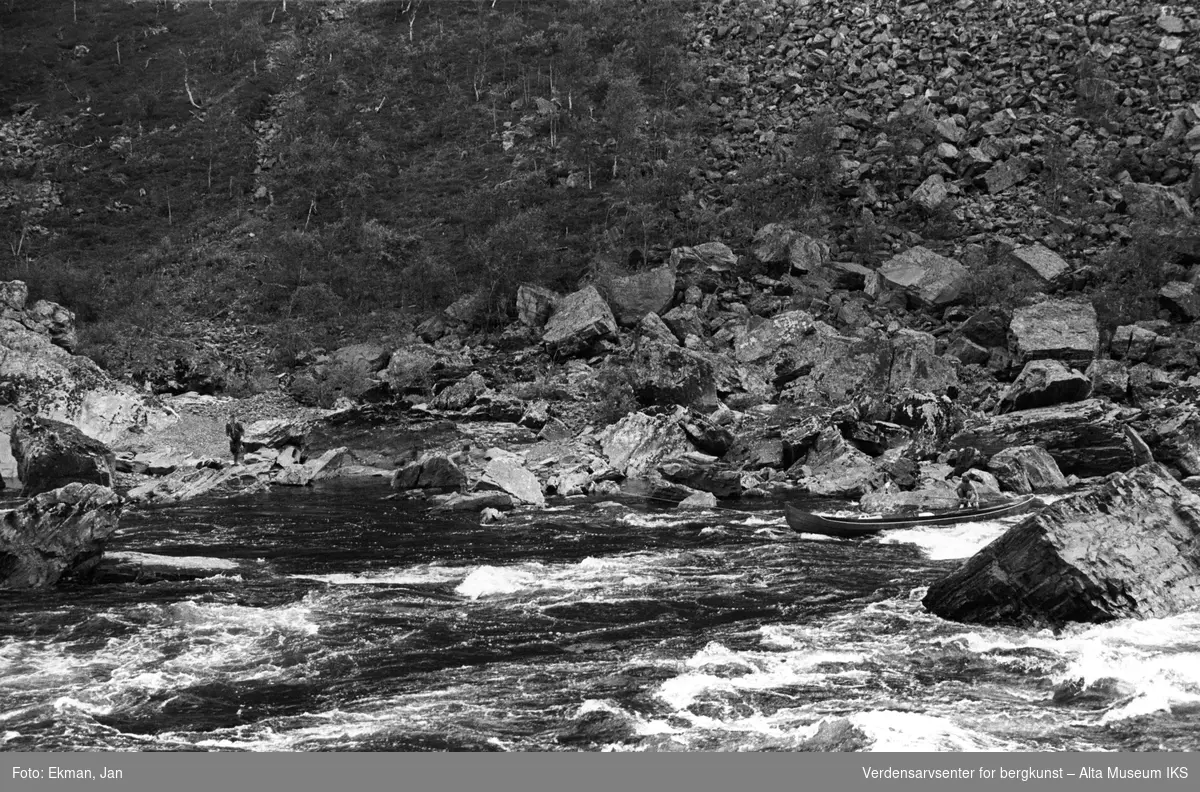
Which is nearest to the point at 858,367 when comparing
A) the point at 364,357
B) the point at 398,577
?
the point at 364,357

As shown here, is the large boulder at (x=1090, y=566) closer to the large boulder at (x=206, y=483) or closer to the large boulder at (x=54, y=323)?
the large boulder at (x=206, y=483)

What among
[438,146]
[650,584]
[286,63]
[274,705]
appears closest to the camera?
[274,705]

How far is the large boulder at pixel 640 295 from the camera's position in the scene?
57156mm

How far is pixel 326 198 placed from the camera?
262 ft

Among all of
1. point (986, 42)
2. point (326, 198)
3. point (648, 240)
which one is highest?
point (986, 42)

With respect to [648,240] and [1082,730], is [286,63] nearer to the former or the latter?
[648,240]

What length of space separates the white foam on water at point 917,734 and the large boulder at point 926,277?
147ft

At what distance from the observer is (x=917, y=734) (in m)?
13.1

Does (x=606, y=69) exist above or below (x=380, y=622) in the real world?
above

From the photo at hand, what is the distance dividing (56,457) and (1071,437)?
35703mm

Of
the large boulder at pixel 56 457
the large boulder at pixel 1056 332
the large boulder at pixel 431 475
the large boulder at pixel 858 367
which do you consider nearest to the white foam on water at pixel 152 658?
the large boulder at pixel 431 475

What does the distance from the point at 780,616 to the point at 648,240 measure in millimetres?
49388

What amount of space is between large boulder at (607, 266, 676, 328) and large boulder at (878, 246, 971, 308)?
478 inches

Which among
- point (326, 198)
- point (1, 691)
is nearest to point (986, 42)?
point (326, 198)
